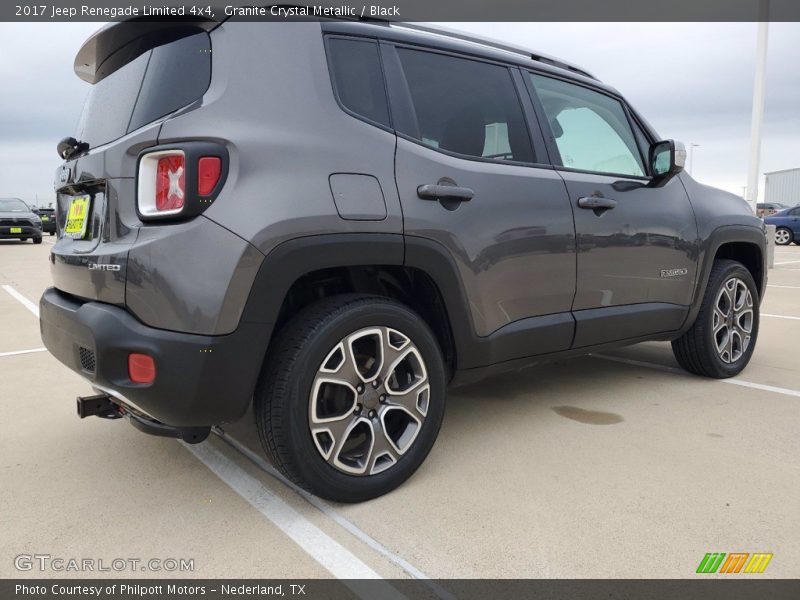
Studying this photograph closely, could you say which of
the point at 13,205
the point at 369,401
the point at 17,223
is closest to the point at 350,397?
the point at 369,401

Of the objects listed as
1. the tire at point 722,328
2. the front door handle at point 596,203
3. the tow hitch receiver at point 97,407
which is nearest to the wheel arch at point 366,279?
the tow hitch receiver at point 97,407

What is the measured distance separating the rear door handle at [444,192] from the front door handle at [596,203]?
2.54ft

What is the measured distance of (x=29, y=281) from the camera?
Result: 384 inches

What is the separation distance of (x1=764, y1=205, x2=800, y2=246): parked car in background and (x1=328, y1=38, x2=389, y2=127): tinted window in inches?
820

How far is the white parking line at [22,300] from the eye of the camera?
23.4 feet

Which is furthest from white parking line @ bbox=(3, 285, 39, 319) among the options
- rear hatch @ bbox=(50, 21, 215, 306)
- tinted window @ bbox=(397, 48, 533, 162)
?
tinted window @ bbox=(397, 48, 533, 162)

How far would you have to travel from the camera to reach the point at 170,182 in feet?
6.68

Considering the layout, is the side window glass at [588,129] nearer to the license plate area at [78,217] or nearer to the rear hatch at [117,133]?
the rear hatch at [117,133]

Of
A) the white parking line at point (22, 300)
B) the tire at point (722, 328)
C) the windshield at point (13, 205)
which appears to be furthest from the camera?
the windshield at point (13, 205)

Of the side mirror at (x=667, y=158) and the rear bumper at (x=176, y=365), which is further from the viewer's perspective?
the side mirror at (x=667, y=158)

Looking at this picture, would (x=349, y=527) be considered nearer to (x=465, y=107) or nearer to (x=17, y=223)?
(x=465, y=107)

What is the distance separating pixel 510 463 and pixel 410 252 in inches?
42.7
